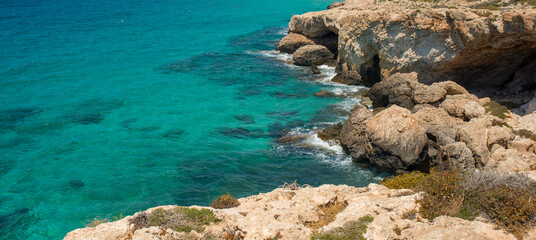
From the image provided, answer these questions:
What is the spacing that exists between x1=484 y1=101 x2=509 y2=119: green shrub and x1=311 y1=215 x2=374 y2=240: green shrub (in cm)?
1534

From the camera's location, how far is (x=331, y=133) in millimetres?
25516

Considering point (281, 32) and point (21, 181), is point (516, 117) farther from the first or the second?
point (281, 32)

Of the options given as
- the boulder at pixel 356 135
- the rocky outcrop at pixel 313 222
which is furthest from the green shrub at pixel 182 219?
the boulder at pixel 356 135

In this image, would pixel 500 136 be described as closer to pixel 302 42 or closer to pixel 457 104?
pixel 457 104

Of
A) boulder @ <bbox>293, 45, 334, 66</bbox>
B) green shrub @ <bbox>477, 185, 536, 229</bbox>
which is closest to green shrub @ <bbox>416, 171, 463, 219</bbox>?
green shrub @ <bbox>477, 185, 536, 229</bbox>

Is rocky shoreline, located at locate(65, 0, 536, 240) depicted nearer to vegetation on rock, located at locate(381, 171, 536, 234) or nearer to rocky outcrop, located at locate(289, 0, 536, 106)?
rocky outcrop, located at locate(289, 0, 536, 106)

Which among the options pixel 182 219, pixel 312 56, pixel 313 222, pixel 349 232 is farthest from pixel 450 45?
Result: pixel 182 219

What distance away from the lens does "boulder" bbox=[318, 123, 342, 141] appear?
25.3m

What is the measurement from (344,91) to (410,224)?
79.3 ft

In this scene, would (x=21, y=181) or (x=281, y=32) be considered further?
(x=281, y=32)

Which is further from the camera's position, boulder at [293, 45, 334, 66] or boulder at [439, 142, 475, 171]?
boulder at [293, 45, 334, 66]

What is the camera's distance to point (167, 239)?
409 inches

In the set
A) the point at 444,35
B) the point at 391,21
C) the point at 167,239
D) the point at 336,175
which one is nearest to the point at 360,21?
the point at 391,21

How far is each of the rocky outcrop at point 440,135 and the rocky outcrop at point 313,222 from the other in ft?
21.2
